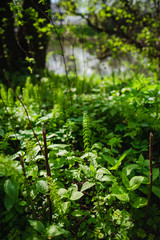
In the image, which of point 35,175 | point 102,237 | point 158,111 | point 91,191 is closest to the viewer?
point 102,237

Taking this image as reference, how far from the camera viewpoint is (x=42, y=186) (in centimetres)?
129

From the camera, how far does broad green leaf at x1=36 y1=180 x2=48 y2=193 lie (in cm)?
127

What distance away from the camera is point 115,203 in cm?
148

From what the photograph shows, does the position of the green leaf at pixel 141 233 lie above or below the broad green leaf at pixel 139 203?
below

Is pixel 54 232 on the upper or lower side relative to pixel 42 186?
lower

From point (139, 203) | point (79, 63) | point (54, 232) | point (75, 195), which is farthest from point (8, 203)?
point (79, 63)

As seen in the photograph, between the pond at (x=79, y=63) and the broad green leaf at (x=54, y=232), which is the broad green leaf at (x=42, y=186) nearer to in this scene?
the broad green leaf at (x=54, y=232)

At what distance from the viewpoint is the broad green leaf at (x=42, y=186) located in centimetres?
127

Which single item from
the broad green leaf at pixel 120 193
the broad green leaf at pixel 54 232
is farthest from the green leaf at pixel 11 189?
the broad green leaf at pixel 120 193

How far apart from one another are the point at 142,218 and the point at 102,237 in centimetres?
37

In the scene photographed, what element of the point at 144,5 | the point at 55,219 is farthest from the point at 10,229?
the point at 144,5

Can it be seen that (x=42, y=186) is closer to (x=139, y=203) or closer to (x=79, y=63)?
(x=139, y=203)

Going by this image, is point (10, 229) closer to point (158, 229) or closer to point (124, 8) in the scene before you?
point (158, 229)

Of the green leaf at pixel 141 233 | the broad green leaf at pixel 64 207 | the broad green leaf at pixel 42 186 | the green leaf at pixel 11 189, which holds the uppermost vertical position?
the green leaf at pixel 11 189
